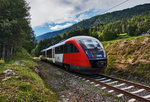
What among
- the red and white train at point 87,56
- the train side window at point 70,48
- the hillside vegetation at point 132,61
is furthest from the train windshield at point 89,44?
the hillside vegetation at point 132,61

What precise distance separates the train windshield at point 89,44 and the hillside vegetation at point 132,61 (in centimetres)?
273

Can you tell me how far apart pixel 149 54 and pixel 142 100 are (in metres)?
5.30

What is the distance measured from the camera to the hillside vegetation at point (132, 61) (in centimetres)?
735

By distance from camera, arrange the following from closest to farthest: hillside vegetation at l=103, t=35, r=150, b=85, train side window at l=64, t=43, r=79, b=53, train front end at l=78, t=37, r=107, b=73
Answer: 1. hillside vegetation at l=103, t=35, r=150, b=85
2. train front end at l=78, t=37, r=107, b=73
3. train side window at l=64, t=43, r=79, b=53

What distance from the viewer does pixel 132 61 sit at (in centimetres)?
860

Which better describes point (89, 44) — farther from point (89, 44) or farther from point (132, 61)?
point (132, 61)

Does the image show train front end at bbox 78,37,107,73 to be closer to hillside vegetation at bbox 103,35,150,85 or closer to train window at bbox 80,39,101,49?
train window at bbox 80,39,101,49

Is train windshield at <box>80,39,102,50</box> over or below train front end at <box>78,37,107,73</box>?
over

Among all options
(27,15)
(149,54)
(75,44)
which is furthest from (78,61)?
(27,15)

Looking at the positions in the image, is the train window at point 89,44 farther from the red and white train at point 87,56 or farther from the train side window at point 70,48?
the train side window at point 70,48

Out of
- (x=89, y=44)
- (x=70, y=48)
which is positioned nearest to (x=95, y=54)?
(x=89, y=44)

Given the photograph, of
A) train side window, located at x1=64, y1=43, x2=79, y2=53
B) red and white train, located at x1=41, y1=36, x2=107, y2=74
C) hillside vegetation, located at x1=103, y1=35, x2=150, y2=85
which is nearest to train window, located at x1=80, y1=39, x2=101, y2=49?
red and white train, located at x1=41, y1=36, x2=107, y2=74

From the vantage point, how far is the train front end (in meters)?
7.59

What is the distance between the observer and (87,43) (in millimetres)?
8500
